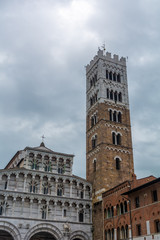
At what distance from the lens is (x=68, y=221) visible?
41.1 meters

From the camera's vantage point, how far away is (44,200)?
41219 millimetres

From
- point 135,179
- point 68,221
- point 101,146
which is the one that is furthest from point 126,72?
point 68,221

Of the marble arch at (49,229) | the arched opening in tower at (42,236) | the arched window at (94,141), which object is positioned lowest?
the arched opening in tower at (42,236)

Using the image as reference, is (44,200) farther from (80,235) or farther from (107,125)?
(107,125)

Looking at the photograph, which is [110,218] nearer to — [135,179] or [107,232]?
[107,232]

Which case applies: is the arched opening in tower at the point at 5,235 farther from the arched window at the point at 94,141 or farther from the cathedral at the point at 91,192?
the arched window at the point at 94,141

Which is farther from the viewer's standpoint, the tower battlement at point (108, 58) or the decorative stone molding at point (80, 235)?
the tower battlement at point (108, 58)

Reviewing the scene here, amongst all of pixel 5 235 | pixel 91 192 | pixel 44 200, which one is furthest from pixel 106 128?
pixel 5 235

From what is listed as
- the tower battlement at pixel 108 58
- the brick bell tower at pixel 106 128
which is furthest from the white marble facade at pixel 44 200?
the tower battlement at pixel 108 58

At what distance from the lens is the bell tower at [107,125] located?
148ft

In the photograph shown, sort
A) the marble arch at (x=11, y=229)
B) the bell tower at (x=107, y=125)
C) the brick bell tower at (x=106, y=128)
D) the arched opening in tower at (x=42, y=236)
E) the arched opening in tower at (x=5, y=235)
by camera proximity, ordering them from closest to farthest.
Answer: the marble arch at (x=11, y=229) → the arched opening in tower at (x=5, y=235) → the arched opening in tower at (x=42, y=236) → the brick bell tower at (x=106, y=128) → the bell tower at (x=107, y=125)

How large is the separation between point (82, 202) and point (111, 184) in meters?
5.13

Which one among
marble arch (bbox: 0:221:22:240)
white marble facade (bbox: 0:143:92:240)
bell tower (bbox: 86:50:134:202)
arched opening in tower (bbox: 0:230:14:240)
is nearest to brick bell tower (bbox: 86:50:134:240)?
bell tower (bbox: 86:50:134:202)

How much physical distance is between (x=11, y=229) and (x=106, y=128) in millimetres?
21410
